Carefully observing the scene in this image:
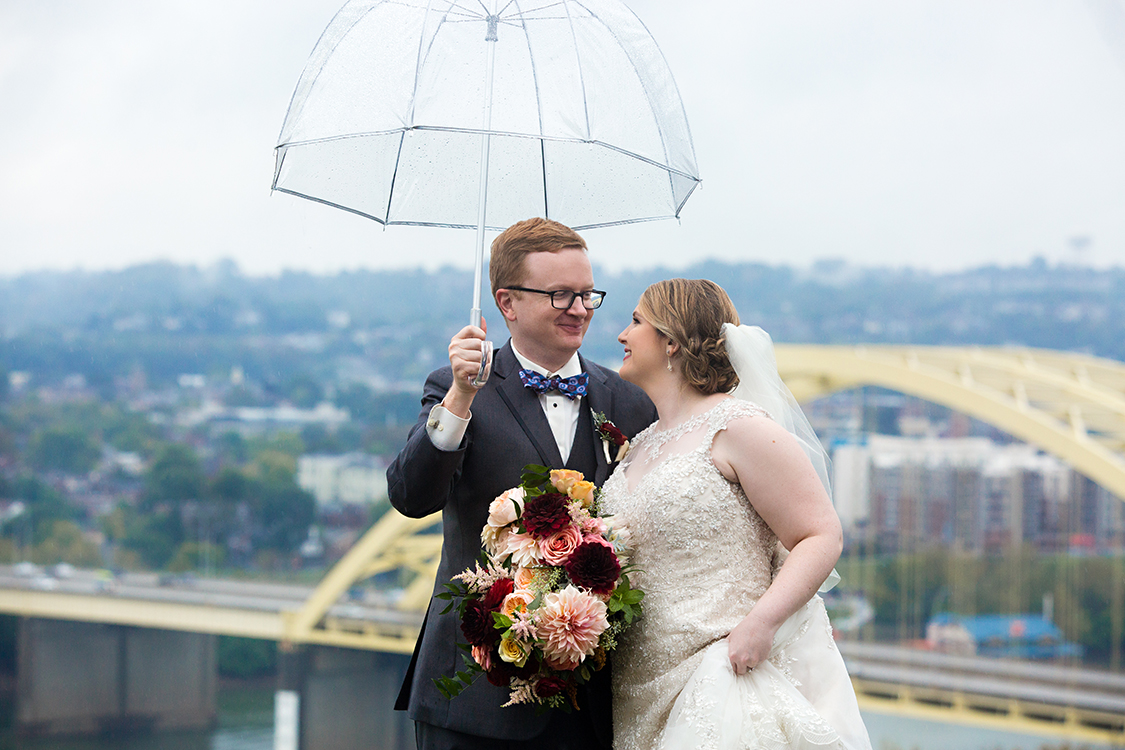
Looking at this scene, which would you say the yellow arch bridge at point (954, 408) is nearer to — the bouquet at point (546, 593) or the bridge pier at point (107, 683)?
the bridge pier at point (107, 683)

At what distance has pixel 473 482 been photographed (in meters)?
2.54

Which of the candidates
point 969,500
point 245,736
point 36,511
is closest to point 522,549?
point 245,736

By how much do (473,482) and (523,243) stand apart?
2.10 feet

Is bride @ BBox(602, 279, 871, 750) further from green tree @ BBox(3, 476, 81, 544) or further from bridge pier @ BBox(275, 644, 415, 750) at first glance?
green tree @ BBox(3, 476, 81, 544)

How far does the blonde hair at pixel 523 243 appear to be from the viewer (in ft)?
8.20

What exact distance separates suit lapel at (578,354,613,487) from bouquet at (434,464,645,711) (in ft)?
1.05

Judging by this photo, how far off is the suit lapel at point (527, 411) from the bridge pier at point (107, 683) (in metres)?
39.3

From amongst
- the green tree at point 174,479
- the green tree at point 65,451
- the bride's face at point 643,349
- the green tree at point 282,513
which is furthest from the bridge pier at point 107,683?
the bride's face at point 643,349

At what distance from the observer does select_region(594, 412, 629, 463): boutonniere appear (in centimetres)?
259

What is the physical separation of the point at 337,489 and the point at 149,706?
23172mm

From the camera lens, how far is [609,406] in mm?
2727

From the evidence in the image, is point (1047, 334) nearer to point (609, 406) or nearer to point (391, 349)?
point (391, 349)

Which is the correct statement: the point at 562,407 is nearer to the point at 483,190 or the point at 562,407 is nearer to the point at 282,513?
the point at 483,190

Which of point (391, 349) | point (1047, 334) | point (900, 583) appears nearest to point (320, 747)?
point (900, 583)
